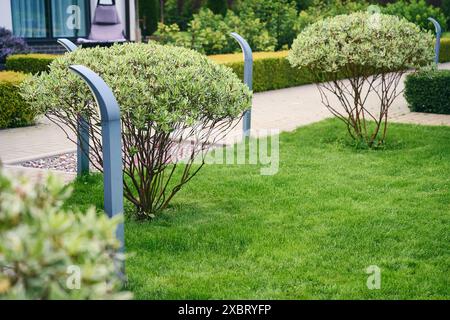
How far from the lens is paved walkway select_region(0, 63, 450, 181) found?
9.04 meters

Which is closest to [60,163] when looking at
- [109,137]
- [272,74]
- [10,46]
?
[109,137]

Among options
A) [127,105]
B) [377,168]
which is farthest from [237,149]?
[127,105]

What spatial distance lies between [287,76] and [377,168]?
9002 millimetres

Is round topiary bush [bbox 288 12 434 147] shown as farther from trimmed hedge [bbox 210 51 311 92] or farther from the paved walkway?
trimmed hedge [bbox 210 51 311 92]

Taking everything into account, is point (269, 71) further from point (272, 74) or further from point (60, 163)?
point (60, 163)

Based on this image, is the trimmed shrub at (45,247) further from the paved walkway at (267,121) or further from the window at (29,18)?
the window at (29,18)

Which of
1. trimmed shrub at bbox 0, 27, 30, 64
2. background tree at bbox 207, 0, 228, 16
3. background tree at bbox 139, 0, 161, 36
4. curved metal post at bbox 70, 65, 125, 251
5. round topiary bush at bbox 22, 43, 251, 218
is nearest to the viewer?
curved metal post at bbox 70, 65, 125, 251

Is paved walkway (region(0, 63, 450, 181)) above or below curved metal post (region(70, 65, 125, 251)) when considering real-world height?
below

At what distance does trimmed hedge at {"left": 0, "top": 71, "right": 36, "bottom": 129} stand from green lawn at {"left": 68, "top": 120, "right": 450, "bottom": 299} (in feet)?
12.8

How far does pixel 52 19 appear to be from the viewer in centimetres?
1986

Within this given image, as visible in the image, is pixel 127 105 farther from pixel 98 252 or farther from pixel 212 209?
pixel 98 252

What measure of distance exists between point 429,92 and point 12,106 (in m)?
7.30

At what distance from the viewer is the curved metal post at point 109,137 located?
4316 mm

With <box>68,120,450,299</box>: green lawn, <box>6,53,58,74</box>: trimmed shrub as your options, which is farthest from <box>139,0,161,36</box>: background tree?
<box>68,120,450,299</box>: green lawn
